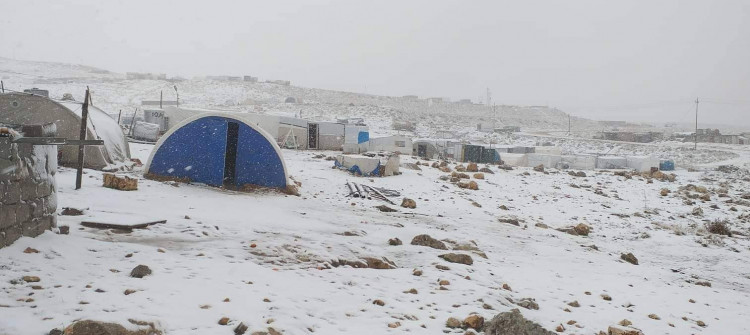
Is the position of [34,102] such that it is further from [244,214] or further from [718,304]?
[718,304]

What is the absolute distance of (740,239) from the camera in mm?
13547

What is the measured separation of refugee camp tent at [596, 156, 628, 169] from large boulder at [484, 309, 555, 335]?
114 ft

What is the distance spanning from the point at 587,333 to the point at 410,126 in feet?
187

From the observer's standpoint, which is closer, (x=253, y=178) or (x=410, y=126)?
(x=253, y=178)

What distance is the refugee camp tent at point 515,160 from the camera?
3297cm

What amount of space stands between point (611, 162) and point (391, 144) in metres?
17.5

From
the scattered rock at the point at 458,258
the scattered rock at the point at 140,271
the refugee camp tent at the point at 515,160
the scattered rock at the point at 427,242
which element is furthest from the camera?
the refugee camp tent at the point at 515,160

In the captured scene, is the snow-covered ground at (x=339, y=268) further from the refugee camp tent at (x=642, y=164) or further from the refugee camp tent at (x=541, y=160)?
the refugee camp tent at (x=642, y=164)

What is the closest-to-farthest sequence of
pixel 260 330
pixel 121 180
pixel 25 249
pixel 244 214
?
1. pixel 260 330
2. pixel 25 249
3. pixel 244 214
4. pixel 121 180

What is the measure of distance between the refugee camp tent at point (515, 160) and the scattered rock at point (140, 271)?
3027 centimetres

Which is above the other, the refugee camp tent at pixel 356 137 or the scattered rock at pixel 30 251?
the refugee camp tent at pixel 356 137

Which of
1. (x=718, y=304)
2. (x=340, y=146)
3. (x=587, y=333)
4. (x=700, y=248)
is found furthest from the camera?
(x=340, y=146)

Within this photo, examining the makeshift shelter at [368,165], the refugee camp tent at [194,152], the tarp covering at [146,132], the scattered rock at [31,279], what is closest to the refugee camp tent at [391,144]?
the makeshift shelter at [368,165]

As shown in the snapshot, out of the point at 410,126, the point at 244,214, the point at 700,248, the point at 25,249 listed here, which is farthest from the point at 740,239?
the point at 410,126
